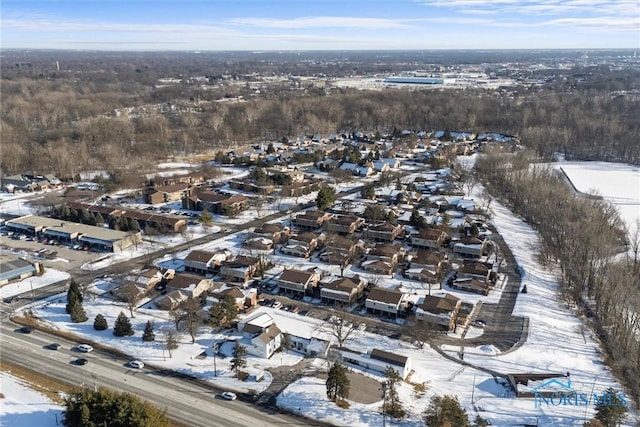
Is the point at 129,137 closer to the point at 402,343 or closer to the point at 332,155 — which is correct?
the point at 332,155

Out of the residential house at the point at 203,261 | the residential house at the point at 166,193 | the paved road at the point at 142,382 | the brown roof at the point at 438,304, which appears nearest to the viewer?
the paved road at the point at 142,382

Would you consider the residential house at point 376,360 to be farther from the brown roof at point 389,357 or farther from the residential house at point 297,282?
the residential house at point 297,282

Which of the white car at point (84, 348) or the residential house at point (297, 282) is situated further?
the residential house at point (297, 282)

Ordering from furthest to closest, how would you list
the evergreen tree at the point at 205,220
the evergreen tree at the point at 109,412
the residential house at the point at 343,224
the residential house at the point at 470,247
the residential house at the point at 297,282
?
1. the evergreen tree at the point at 205,220
2. the residential house at the point at 343,224
3. the residential house at the point at 470,247
4. the residential house at the point at 297,282
5. the evergreen tree at the point at 109,412

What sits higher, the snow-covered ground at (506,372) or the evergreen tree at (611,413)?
the evergreen tree at (611,413)

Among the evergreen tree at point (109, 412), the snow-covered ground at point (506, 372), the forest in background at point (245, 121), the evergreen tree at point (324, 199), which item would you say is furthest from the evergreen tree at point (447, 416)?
the forest in background at point (245, 121)

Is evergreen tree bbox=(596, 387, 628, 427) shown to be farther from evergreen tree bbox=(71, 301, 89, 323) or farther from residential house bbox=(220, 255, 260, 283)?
evergreen tree bbox=(71, 301, 89, 323)
